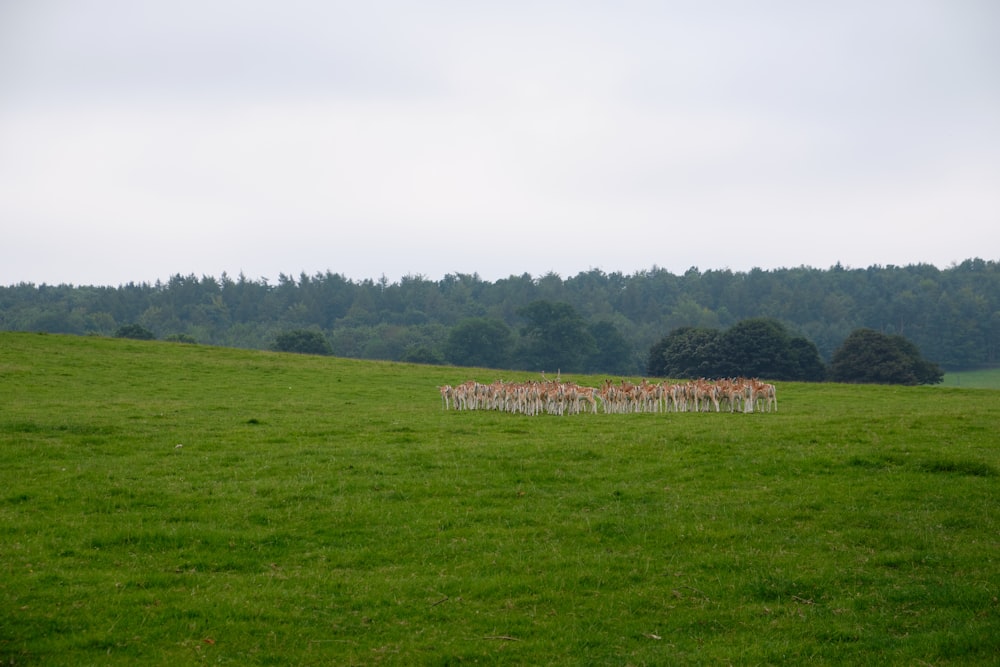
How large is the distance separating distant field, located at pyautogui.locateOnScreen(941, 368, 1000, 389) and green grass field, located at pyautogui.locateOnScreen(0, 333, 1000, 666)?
291ft

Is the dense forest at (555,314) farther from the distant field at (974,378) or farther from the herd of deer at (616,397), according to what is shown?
the herd of deer at (616,397)

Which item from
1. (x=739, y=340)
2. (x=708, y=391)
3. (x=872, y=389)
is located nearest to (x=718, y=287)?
(x=739, y=340)

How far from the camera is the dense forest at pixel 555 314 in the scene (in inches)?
4520

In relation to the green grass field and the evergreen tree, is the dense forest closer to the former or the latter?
the evergreen tree

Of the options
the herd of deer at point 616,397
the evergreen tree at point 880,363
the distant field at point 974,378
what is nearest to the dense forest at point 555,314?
the distant field at point 974,378

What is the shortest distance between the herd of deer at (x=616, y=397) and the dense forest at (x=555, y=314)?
7144cm

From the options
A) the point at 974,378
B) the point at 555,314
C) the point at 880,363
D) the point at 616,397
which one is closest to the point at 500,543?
the point at 616,397

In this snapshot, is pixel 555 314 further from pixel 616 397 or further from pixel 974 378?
pixel 616 397

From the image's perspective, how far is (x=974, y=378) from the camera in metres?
112

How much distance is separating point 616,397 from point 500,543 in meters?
19.4

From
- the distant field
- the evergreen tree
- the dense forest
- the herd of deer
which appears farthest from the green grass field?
the distant field

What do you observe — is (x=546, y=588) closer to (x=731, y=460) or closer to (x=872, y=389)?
(x=731, y=460)

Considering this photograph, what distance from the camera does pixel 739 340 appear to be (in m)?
77.8

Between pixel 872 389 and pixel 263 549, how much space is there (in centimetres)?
3860
